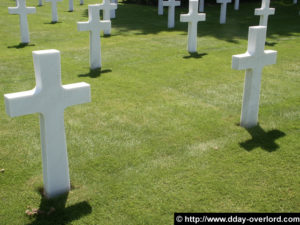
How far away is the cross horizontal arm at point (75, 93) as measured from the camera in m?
3.92

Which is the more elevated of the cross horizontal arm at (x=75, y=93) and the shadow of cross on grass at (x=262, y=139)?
the cross horizontal arm at (x=75, y=93)

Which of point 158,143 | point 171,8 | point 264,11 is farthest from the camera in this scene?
point 171,8

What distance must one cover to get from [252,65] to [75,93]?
284cm

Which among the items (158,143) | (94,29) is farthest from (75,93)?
(94,29)

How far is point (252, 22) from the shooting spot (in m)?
16.8

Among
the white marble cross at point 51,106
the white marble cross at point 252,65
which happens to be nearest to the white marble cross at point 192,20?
the white marble cross at point 252,65

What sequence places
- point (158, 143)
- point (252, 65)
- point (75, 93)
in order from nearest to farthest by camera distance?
1. point (75, 93)
2. point (158, 143)
3. point (252, 65)

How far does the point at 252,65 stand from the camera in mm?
5535

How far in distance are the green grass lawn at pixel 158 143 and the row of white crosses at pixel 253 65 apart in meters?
0.25

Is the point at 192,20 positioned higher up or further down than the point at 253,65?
higher up

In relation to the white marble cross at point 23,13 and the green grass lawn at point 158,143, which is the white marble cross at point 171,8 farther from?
the white marble cross at point 23,13

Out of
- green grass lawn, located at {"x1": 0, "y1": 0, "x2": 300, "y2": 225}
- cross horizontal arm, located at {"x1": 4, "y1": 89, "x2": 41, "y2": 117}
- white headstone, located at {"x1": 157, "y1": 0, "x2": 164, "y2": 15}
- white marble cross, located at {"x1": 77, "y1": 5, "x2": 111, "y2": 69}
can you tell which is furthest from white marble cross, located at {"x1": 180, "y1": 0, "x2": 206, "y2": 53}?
white headstone, located at {"x1": 157, "y1": 0, "x2": 164, "y2": 15}

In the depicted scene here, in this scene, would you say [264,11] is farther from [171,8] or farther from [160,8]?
[160,8]

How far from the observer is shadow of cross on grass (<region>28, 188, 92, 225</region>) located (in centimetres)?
372
